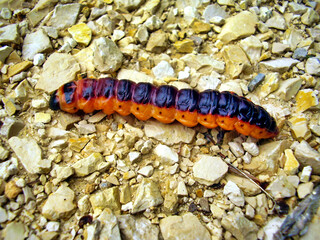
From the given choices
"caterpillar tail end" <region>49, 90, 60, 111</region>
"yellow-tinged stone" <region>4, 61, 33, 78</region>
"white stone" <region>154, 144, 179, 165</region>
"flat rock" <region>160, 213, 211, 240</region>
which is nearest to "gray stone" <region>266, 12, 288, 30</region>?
"white stone" <region>154, 144, 179, 165</region>

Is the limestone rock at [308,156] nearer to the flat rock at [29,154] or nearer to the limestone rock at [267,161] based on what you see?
the limestone rock at [267,161]

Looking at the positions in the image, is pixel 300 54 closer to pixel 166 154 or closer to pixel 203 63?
pixel 203 63

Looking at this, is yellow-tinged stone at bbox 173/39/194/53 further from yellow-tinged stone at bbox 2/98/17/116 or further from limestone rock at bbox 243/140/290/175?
yellow-tinged stone at bbox 2/98/17/116

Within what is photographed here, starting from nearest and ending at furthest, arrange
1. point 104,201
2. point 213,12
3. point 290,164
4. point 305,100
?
1. point 104,201
2. point 290,164
3. point 305,100
4. point 213,12

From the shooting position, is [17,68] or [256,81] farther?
[256,81]

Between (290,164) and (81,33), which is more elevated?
(81,33)

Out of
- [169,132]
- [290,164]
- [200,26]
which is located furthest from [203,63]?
[290,164]
